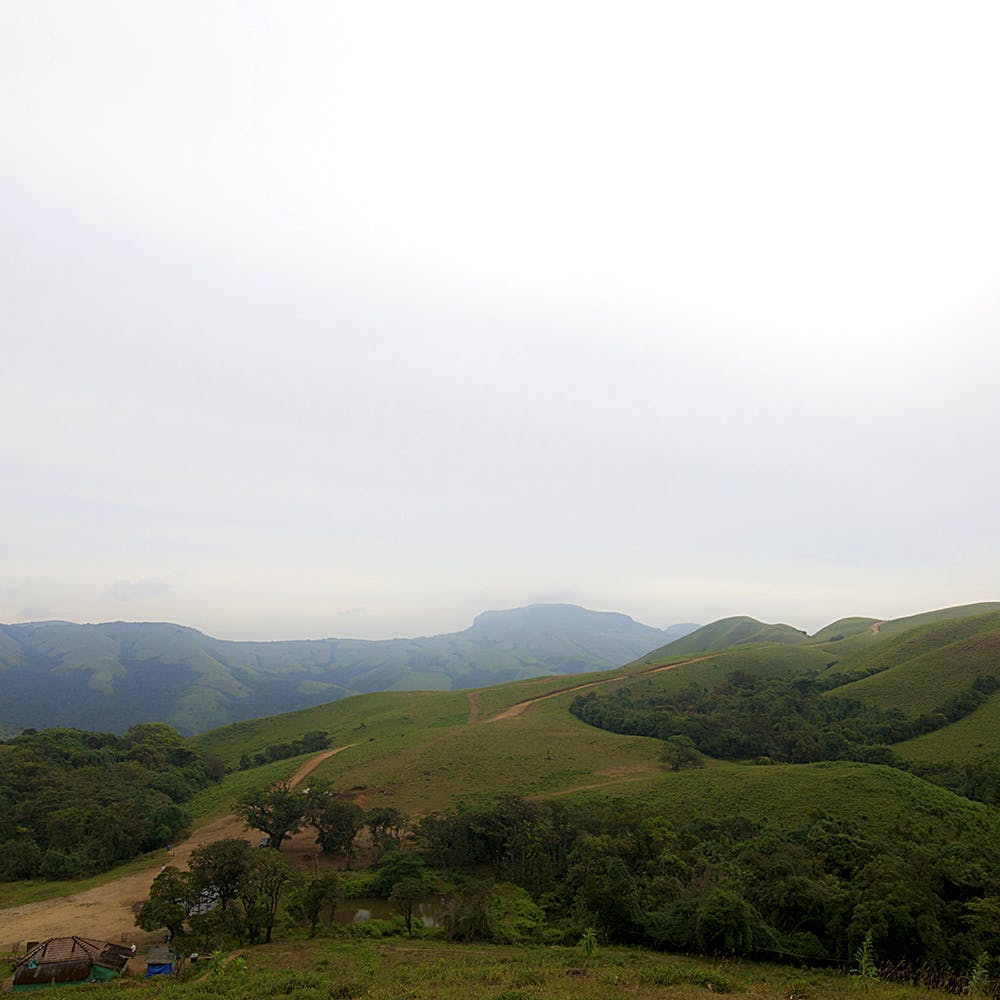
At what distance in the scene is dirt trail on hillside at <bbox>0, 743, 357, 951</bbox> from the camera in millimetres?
28391

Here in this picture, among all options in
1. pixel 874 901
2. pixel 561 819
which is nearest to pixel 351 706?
pixel 561 819

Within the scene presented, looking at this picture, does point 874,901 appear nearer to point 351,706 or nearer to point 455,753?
point 455,753

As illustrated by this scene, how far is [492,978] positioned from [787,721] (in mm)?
63664

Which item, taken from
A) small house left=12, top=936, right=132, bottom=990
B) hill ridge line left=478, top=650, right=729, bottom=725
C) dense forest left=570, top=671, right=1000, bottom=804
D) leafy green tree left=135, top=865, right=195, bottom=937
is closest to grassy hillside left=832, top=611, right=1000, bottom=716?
dense forest left=570, top=671, right=1000, bottom=804

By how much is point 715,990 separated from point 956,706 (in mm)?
63724

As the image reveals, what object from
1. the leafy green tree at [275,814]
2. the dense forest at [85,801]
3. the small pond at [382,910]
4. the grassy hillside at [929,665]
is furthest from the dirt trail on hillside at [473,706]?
the grassy hillside at [929,665]

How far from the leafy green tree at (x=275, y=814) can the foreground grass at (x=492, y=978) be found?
20.0m

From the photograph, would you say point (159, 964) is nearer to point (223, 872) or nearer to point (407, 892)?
point (223, 872)

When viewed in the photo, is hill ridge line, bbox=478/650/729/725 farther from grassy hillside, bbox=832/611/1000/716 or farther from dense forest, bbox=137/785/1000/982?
dense forest, bbox=137/785/1000/982

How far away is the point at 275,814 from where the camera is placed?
136 ft

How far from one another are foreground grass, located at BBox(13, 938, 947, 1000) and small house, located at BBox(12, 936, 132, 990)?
129 inches

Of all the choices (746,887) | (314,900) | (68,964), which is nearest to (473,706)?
(314,900)

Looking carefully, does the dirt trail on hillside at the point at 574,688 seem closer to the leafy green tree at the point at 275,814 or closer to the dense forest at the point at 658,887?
the leafy green tree at the point at 275,814

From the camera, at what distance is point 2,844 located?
41031 mm
